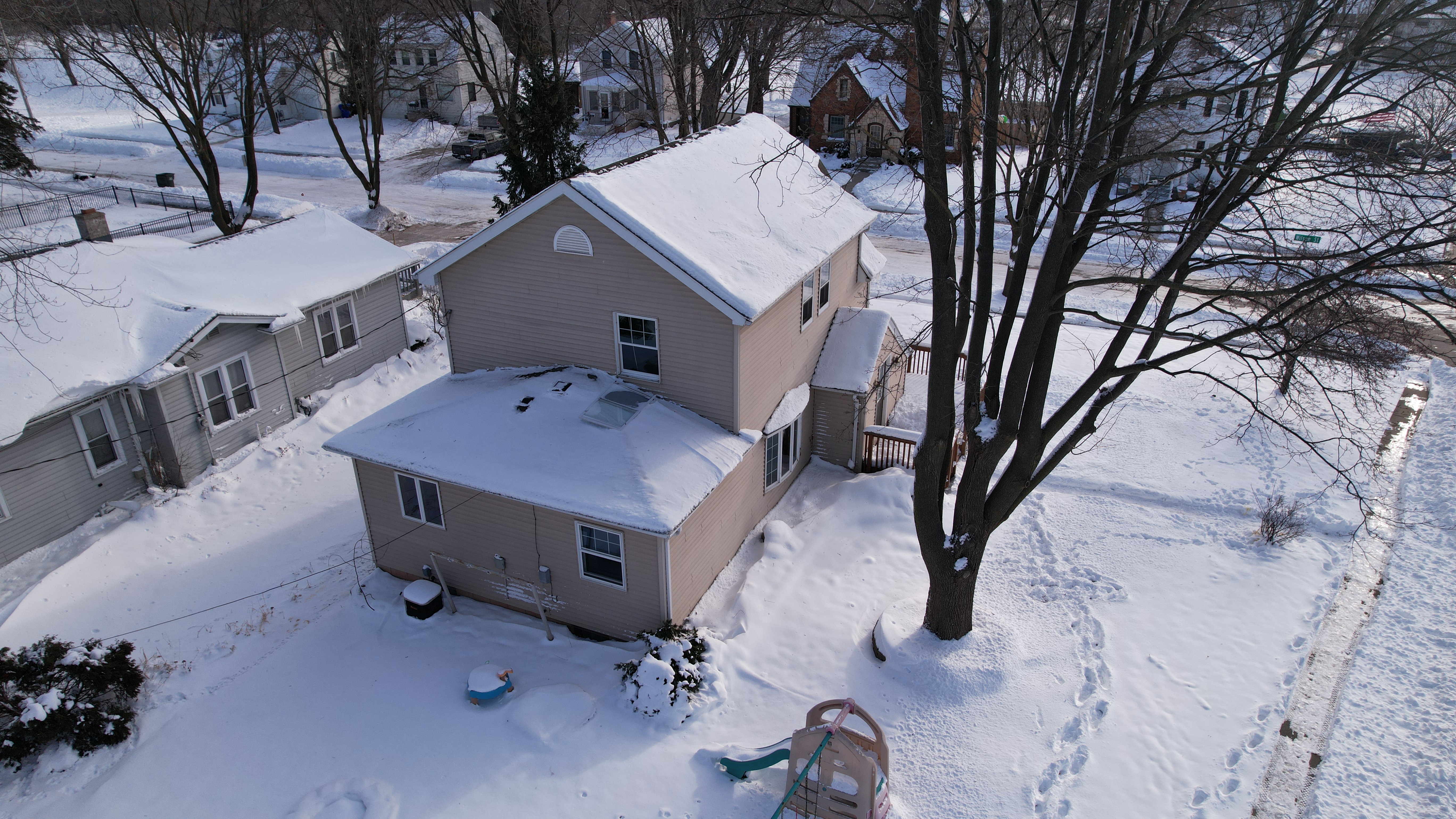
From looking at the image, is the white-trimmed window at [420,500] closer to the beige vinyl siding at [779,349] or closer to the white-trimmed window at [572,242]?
the white-trimmed window at [572,242]

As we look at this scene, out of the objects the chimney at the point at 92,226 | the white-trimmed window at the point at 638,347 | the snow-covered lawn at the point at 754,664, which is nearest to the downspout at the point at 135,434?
the snow-covered lawn at the point at 754,664

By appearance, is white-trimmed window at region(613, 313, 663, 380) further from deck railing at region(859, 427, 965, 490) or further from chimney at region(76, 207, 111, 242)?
chimney at region(76, 207, 111, 242)

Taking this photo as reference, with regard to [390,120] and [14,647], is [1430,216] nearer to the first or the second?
[14,647]

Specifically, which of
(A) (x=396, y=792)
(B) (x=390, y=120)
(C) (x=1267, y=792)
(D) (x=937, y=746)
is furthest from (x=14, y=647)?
(B) (x=390, y=120)

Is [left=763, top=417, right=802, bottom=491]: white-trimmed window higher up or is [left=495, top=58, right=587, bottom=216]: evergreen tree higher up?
[left=495, top=58, right=587, bottom=216]: evergreen tree

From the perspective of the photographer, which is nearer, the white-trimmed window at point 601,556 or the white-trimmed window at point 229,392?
the white-trimmed window at point 601,556

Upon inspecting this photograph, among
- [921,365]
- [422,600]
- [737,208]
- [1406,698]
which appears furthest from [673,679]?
[921,365]

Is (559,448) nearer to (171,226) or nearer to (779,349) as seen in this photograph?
(779,349)

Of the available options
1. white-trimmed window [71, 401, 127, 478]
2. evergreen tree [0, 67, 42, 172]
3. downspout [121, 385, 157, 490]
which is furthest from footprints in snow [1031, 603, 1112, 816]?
evergreen tree [0, 67, 42, 172]
